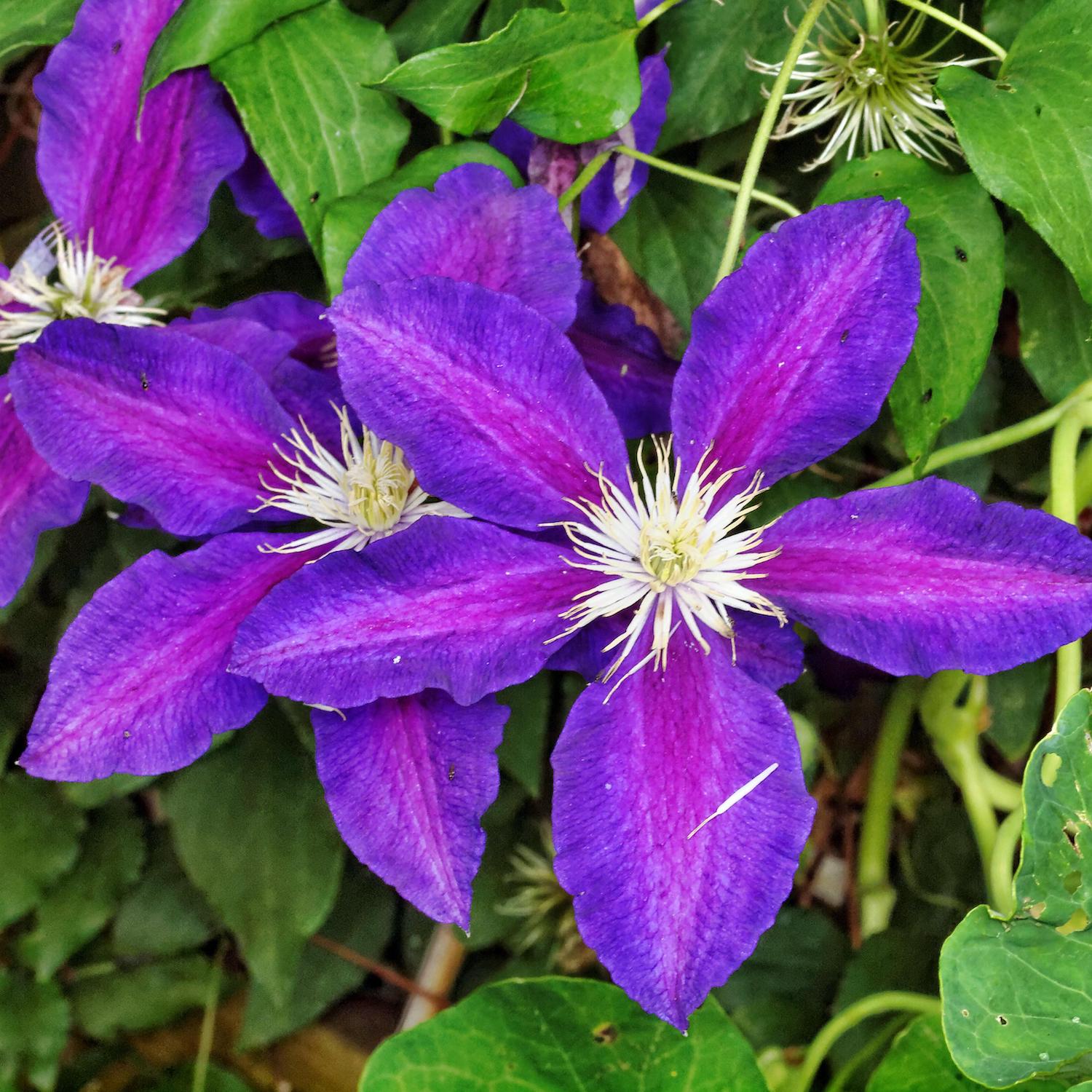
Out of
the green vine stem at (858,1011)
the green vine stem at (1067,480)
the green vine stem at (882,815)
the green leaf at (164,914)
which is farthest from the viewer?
the green leaf at (164,914)

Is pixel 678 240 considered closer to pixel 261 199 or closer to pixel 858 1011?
pixel 261 199

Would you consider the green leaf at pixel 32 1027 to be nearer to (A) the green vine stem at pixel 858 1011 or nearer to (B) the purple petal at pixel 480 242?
(A) the green vine stem at pixel 858 1011

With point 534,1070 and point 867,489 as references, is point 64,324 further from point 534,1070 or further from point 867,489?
point 534,1070

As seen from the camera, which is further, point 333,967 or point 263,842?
point 333,967

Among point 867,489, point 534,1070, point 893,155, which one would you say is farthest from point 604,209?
point 534,1070

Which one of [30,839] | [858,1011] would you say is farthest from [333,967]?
[858,1011]

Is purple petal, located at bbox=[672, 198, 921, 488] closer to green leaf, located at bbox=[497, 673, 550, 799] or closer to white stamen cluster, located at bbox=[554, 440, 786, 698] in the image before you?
white stamen cluster, located at bbox=[554, 440, 786, 698]

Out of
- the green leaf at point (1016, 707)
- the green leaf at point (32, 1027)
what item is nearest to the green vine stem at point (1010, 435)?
the green leaf at point (1016, 707)
